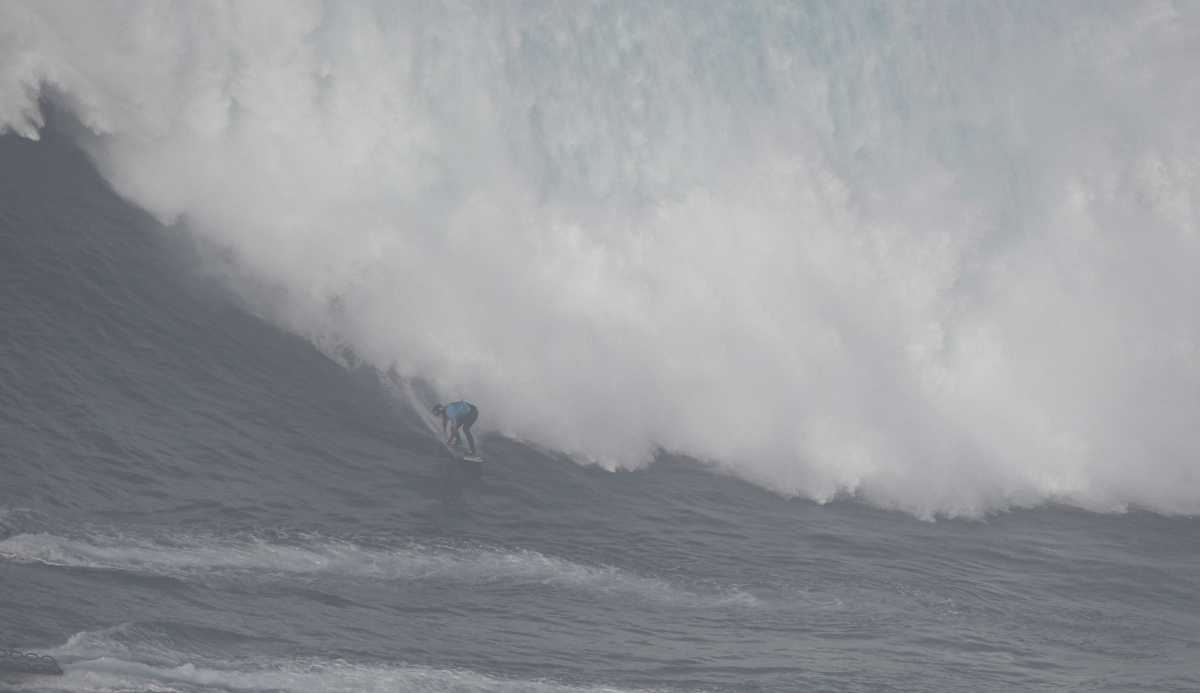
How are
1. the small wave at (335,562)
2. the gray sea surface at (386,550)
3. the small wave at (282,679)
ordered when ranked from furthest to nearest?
1. the small wave at (335,562)
2. the gray sea surface at (386,550)
3. the small wave at (282,679)

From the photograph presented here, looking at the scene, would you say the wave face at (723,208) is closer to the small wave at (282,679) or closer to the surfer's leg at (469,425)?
the surfer's leg at (469,425)

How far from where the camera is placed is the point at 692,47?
76.2 ft

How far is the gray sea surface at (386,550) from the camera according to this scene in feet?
35.9

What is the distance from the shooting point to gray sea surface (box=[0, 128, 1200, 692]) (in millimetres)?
10945

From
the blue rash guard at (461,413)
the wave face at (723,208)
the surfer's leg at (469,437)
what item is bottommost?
the surfer's leg at (469,437)

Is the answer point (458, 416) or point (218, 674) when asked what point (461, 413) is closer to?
point (458, 416)

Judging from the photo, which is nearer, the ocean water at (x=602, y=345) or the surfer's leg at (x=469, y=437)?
the ocean water at (x=602, y=345)

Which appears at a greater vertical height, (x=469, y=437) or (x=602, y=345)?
(x=602, y=345)

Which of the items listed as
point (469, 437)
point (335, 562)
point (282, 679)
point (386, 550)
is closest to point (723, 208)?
point (469, 437)

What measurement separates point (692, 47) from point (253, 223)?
26.7ft

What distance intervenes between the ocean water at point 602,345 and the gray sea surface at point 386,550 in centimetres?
6

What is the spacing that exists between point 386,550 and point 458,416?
3388mm

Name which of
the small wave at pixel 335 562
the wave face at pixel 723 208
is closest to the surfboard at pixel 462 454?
the wave face at pixel 723 208

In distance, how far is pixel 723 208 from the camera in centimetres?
2184
